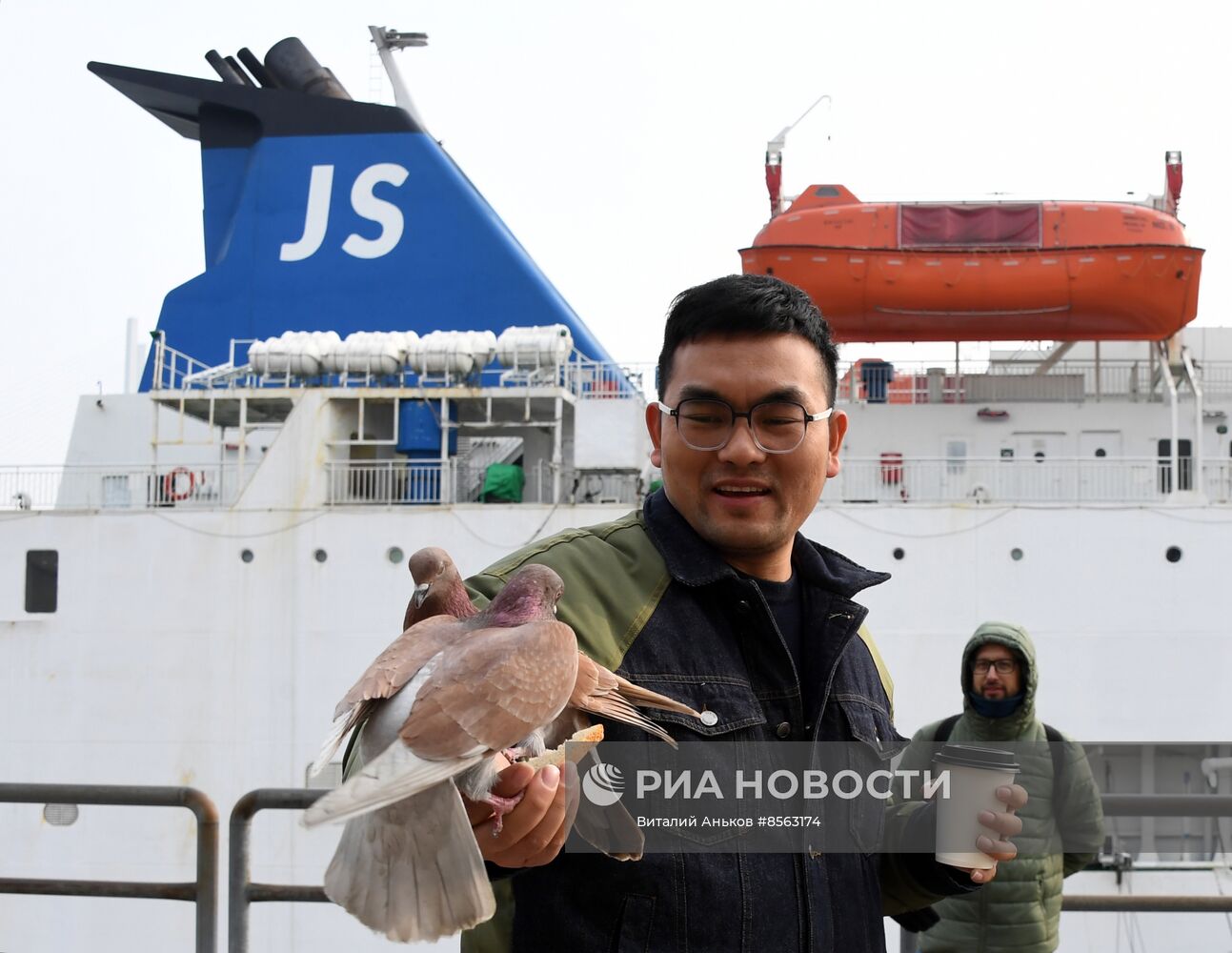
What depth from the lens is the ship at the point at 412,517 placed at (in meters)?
11.0

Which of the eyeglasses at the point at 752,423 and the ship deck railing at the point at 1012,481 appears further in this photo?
the ship deck railing at the point at 1012,481

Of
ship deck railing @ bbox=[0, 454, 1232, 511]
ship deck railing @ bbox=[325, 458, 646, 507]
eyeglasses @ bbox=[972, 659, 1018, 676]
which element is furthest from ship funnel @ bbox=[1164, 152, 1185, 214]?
eyeglasses @ bbox=[972, 659, 1018, 676]

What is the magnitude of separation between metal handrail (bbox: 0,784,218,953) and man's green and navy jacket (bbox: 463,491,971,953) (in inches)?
80.9

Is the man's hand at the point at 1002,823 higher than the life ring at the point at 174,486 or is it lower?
lower

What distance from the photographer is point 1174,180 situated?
14.1 meters

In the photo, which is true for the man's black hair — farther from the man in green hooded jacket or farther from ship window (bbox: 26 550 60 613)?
ship window (bbox: 26 550 60 613)

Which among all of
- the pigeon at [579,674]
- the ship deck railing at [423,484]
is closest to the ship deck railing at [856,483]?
the ship deck railing at [423,484]

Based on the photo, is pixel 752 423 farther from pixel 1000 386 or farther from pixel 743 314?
pixel 1000 386

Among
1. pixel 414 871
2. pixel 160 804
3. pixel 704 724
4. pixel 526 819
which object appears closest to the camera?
pixel 414 871

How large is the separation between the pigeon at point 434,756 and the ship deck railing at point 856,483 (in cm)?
1018

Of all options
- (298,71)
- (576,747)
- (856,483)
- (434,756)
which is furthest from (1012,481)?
(434,756)

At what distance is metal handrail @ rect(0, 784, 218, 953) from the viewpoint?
3.69 m

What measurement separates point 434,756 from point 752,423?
0.85 meters

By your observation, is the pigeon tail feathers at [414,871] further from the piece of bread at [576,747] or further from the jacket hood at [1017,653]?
the jacket hood at [1017,653]
